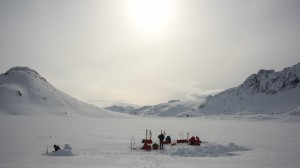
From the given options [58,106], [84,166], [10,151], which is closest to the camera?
[84,166]

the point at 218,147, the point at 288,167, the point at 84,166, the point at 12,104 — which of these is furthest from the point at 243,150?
the point at 12,104

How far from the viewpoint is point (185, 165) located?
22.8m

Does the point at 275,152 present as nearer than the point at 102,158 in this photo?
No

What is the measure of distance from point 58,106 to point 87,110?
19.7m

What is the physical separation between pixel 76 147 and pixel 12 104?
14737cm

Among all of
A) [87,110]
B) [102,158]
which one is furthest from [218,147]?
[87,110]

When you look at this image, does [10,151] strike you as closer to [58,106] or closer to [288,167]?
[288,167]

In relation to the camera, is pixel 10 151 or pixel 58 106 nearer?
pixel 10 151

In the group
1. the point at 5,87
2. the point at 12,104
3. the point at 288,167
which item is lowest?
the point at 288,167

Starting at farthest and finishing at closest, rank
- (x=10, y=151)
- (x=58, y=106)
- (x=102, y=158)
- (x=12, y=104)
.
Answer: (x=58, y=106), (x=12, y=104), (x=10, y=151), (x=102, y=158)

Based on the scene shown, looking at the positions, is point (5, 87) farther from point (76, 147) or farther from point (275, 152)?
point (275, 152)

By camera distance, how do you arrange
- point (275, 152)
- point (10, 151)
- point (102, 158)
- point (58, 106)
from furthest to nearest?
1. point (58, 106)
2. point (275, 152)
3. point (10, 151)
4. point (102, 158)

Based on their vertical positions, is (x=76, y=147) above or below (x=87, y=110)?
below

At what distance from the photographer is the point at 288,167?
21.9 metres
